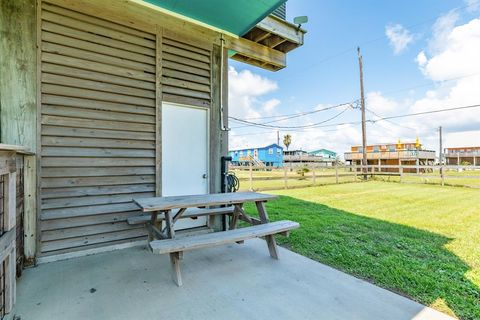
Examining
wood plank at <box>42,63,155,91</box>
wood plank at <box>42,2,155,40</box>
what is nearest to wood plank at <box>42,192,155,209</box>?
wood plank at <box>42,63,155,91</box>

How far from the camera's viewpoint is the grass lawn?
6.42ft

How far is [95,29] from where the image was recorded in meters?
2.78

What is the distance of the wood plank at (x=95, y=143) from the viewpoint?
2559 millimetres

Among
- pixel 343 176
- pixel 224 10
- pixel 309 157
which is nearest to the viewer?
pixel 224 10

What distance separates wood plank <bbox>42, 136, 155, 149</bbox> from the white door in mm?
310

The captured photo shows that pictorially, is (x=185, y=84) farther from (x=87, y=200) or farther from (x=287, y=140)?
(x=287, y=140)

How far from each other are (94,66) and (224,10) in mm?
1810

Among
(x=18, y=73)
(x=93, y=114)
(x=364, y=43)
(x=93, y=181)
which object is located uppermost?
(x=364, y=43)

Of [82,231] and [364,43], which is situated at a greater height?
[364,43]

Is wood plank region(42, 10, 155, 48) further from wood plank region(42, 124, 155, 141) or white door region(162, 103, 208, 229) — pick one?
wood plank region(42, 124, 155, 141)

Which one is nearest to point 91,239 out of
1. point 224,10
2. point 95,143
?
point 95,143

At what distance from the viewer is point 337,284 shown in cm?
207

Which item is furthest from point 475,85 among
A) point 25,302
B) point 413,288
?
point 25,302

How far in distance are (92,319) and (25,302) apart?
648mm
